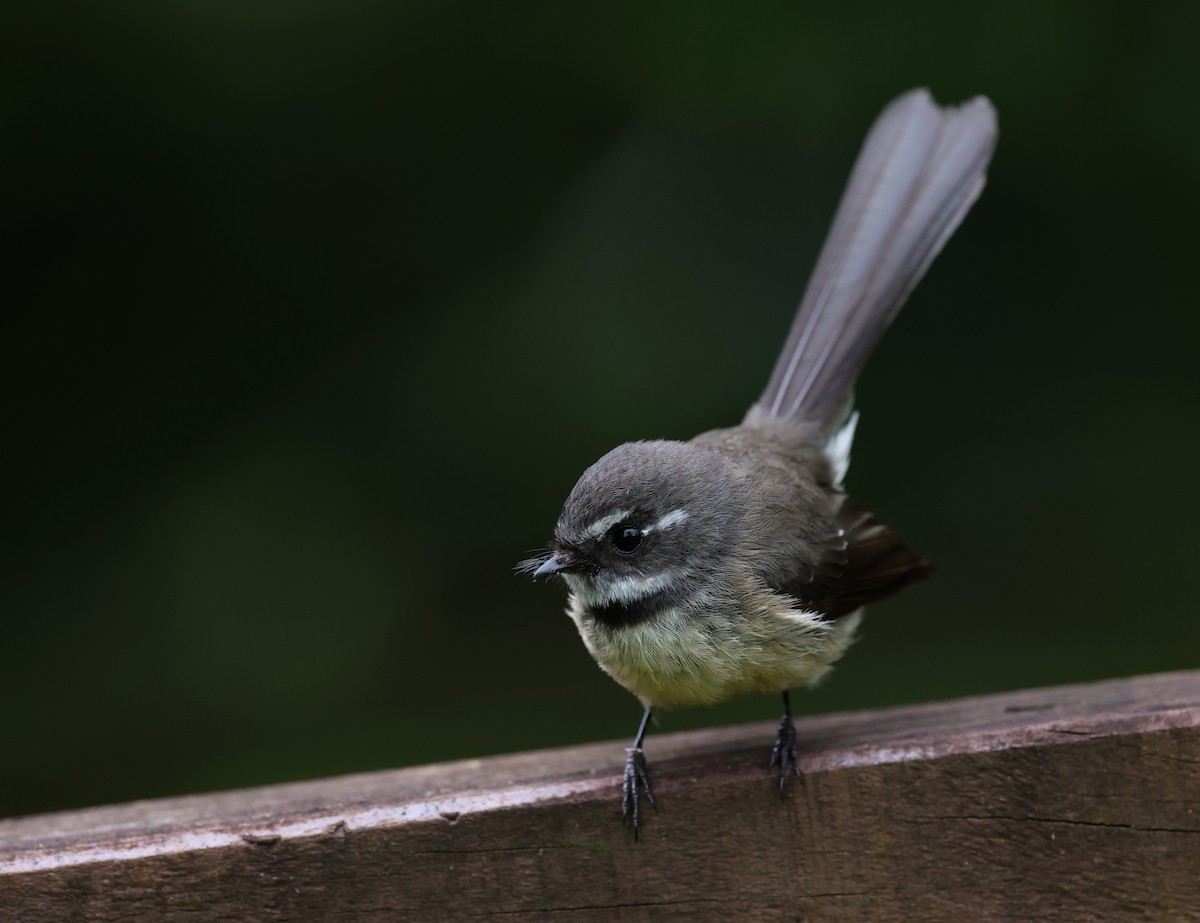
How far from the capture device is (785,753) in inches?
121

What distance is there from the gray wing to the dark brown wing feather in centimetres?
62

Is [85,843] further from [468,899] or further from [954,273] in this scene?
[954,273]

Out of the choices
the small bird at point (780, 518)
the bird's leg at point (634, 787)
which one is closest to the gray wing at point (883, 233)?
the small bird at point (780, 518)

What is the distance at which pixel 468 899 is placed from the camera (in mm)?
2771

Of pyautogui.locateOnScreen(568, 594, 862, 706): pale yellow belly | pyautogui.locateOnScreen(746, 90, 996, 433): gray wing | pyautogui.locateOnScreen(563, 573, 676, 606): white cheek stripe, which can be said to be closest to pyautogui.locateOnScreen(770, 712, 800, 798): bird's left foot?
pyautogui.locateOnScreen(568, 594, 862, 706): pale yellow belly

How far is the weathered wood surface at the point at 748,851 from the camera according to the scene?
273 centimetres

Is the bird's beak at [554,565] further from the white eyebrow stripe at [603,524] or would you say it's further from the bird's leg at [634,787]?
the bird's leg at [634,787]

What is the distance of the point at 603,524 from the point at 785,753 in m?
0.75

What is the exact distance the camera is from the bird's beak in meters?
3.46

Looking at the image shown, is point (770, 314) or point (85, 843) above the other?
point (770, 314)

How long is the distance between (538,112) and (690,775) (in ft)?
12.3

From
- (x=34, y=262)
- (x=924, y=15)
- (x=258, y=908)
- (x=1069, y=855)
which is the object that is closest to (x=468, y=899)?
(x=258, y=908)

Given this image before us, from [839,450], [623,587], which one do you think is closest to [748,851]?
[623,587]

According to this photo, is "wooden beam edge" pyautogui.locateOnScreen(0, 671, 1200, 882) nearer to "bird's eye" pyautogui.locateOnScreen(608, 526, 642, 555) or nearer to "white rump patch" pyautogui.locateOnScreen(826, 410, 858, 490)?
"bird's eye" pyautogui.locateOnScreen(608, 526, 642, 555)
